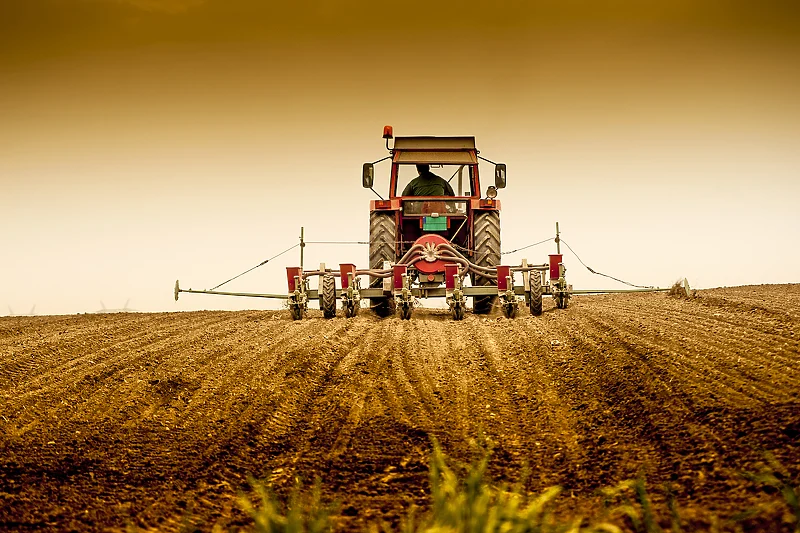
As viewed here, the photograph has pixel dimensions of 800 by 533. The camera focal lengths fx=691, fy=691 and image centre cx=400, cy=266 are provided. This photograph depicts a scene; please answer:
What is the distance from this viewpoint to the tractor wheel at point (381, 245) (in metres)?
10.0

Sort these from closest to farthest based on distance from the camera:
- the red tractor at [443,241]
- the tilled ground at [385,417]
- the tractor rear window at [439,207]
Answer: the tilled ground at [385,417], the red tractor at [443,241], the tractor rear window at [439,207]

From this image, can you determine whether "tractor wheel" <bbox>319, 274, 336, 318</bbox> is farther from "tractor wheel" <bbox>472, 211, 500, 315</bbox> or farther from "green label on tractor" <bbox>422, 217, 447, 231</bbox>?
"tractor wheel" <bbox>472, 211, 500, 315</bbox>

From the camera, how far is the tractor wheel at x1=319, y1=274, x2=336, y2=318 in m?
9.15

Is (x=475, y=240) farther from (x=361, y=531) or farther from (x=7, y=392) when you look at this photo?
(x=361, y=531)

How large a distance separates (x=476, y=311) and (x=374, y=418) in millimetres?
6597

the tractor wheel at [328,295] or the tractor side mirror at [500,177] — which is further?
the tractor side mirror at [500,177]

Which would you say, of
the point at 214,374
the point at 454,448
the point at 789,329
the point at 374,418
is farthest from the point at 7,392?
the point at 789,329

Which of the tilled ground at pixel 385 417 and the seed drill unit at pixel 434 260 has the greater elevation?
the seed drill unit at pixel 434 260

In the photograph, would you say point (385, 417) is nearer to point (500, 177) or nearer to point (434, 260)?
point (434, 260)

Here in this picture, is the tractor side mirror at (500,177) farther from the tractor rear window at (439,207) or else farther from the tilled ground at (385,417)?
the tilled ground at (385,417)

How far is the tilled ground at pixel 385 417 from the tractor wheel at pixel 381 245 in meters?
3.06

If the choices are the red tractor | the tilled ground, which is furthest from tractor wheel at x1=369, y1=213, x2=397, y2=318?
the tilled ground

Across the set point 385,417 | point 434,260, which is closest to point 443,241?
point 434,260

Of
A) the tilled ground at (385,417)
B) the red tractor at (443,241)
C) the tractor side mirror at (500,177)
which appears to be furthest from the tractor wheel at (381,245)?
the tilled ground at (385,417)
